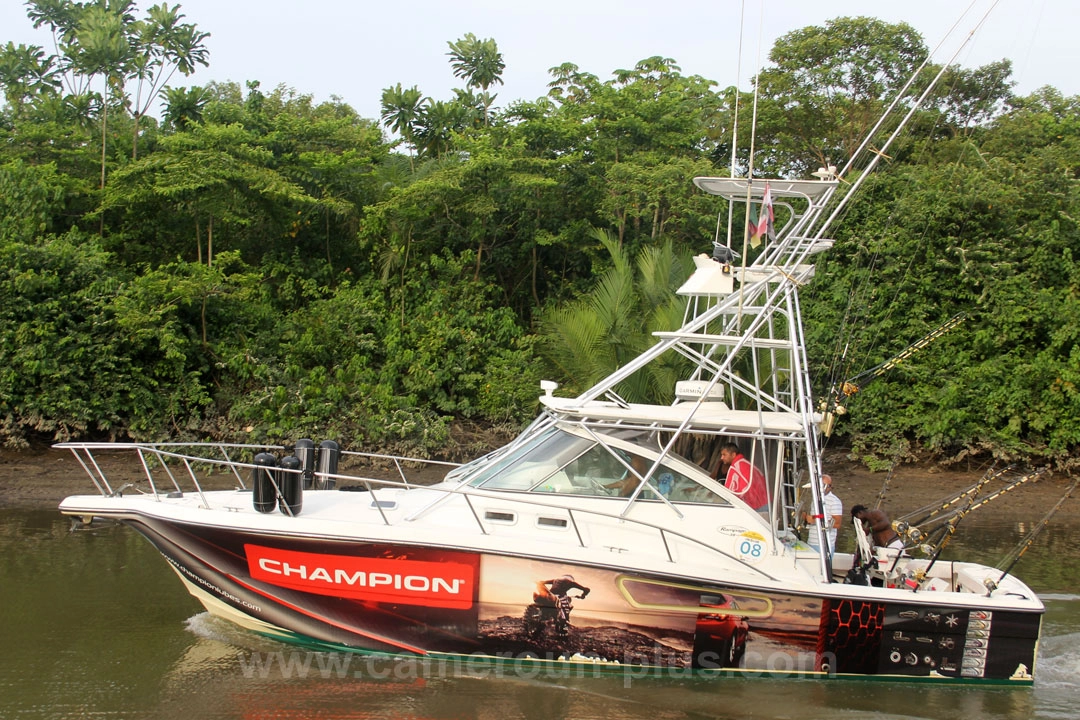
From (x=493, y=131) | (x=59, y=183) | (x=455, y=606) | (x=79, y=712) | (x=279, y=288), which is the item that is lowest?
(x=79, y=712)

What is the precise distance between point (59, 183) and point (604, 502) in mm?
11534

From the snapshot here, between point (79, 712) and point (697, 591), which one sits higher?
point (697, 591)

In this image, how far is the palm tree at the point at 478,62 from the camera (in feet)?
55.4

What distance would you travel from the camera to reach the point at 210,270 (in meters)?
13.1

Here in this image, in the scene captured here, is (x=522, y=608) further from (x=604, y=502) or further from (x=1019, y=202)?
(x=1019, y=202)

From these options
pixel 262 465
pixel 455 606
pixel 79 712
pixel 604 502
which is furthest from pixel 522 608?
pixel 79 712

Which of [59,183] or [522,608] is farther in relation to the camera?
[59,183]

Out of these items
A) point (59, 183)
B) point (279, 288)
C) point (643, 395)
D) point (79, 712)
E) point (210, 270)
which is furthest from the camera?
point (279, 288)

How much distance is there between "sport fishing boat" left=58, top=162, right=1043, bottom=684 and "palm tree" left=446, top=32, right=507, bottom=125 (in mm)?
11449

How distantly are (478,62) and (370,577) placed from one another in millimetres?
12882

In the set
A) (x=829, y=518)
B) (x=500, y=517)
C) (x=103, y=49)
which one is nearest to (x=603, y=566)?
(x=500, y=517)

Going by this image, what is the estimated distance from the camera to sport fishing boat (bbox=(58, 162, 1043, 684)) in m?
6.00

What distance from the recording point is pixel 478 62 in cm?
1692

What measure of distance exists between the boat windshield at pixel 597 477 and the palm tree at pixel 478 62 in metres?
11.7
